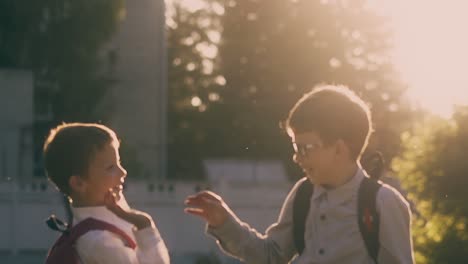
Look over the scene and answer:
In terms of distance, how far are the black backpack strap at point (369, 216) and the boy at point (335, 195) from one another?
15mm

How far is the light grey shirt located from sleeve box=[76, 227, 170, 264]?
1.91 feet

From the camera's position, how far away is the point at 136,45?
1847 inches

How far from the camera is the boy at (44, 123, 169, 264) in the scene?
15.4ft

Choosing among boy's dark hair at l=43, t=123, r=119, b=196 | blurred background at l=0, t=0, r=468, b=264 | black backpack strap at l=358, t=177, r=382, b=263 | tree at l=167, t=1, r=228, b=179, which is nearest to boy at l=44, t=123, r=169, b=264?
boy's dark hair at l=43, t=123, r=119, b=196

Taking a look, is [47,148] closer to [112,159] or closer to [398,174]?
[112,159]

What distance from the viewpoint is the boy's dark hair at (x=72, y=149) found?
15.6 feet

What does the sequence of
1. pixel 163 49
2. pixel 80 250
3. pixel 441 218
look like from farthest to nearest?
pixel 163 49 → pixel 441 218 → pixel 80 250

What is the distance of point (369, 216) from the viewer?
16.5ft

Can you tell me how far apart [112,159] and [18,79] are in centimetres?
3511

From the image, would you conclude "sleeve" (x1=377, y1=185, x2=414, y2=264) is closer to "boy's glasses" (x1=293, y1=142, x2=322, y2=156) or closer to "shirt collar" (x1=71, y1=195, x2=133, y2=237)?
"boy's glasses" (x1=293, y1=142, x2=322, y2=156)

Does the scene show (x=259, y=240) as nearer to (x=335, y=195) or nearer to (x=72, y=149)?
(x=335, y=195)

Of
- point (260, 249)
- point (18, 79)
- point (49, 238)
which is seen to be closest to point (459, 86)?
point (260, 249)

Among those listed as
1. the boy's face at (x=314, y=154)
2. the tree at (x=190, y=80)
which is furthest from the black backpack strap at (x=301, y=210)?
the tree at (x=190, y=80)

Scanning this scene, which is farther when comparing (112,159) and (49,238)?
(49,238)
